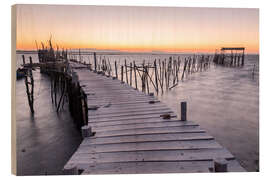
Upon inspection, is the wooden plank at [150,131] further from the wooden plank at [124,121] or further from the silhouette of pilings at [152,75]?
the silhouette of pilings at [152,75]

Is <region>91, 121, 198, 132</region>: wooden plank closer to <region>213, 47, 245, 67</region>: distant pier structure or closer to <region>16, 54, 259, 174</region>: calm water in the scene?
<region>16, 54, 259, 174</region>: calm water

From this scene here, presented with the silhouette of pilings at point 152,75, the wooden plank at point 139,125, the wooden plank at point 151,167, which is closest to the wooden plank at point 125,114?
the wooden plank at point 139,125

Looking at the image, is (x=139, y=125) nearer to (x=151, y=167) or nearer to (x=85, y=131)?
(x=85, y=131)

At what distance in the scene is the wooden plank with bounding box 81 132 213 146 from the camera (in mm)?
4043

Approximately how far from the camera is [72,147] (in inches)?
289

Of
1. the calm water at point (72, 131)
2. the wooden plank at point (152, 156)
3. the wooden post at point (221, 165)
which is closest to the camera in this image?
the wooden post at point (221, 165)

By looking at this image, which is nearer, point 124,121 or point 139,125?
point 139,125

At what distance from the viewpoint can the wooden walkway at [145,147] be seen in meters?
3.28

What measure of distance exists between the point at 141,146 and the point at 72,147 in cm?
438

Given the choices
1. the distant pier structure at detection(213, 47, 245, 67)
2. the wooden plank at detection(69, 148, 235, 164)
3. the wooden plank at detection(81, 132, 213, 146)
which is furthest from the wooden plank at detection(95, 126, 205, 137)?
the distant pier structure at detection(213, 47, 245, 67)

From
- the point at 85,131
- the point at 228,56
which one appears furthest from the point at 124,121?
the point at 228,56

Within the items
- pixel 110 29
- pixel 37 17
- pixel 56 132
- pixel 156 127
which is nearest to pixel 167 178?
pixel 156 127

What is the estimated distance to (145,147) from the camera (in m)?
3.84

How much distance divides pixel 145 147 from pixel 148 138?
378mm
